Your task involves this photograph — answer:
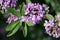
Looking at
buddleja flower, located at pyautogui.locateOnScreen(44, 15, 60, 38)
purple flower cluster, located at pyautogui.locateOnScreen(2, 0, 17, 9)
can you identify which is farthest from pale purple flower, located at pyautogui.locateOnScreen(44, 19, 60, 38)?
purple flower cluster, located at pyautogui.locateOnScreen(2, 0, 17, 9)

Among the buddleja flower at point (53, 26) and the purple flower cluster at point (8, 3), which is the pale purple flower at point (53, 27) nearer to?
the buddleja flower at point (53, 26)

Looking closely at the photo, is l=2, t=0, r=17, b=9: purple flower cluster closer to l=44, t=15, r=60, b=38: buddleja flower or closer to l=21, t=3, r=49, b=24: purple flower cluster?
Answer: l=21, t=3, r=49, b=24: purple flower cluster

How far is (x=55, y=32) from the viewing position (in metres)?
1.40

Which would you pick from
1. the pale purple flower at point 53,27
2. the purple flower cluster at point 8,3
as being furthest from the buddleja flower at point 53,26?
the purple flower cluster at point 8,3

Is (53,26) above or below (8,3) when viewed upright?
below

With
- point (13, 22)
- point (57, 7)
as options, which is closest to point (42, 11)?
point (13, 22)

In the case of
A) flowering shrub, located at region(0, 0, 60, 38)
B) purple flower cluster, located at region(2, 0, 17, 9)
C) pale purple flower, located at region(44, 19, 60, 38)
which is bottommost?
pale purple flower, located at region(44, 19, 60, 38)

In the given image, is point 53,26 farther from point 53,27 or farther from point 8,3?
point 8,3

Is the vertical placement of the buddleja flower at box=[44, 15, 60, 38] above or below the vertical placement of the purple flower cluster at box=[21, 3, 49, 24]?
below

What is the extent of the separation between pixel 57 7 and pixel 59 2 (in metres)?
0.06

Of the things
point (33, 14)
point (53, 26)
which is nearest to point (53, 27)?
point (53, 26)

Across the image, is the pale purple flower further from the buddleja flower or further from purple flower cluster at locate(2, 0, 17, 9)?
purple flower cluster at locate(2, 0, 17, 9)

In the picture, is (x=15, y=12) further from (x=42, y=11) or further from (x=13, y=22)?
(x=42, y=11)

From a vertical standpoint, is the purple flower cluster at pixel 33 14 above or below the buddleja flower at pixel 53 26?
above
